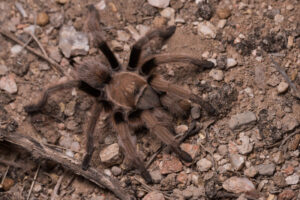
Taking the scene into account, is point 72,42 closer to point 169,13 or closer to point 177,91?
point 169,13

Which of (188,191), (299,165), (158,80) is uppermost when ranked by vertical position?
(158,80)

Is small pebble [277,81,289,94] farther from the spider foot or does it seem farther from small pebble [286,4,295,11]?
the spider foot

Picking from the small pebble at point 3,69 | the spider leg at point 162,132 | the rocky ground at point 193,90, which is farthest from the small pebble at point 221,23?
the small pebble at point 3,69

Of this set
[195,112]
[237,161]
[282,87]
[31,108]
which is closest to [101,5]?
[31,108]

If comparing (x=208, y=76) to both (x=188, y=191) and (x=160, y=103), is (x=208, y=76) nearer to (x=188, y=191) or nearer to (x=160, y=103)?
(x=160, y=103)

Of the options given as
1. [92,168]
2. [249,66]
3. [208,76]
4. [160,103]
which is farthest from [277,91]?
[92,168]
